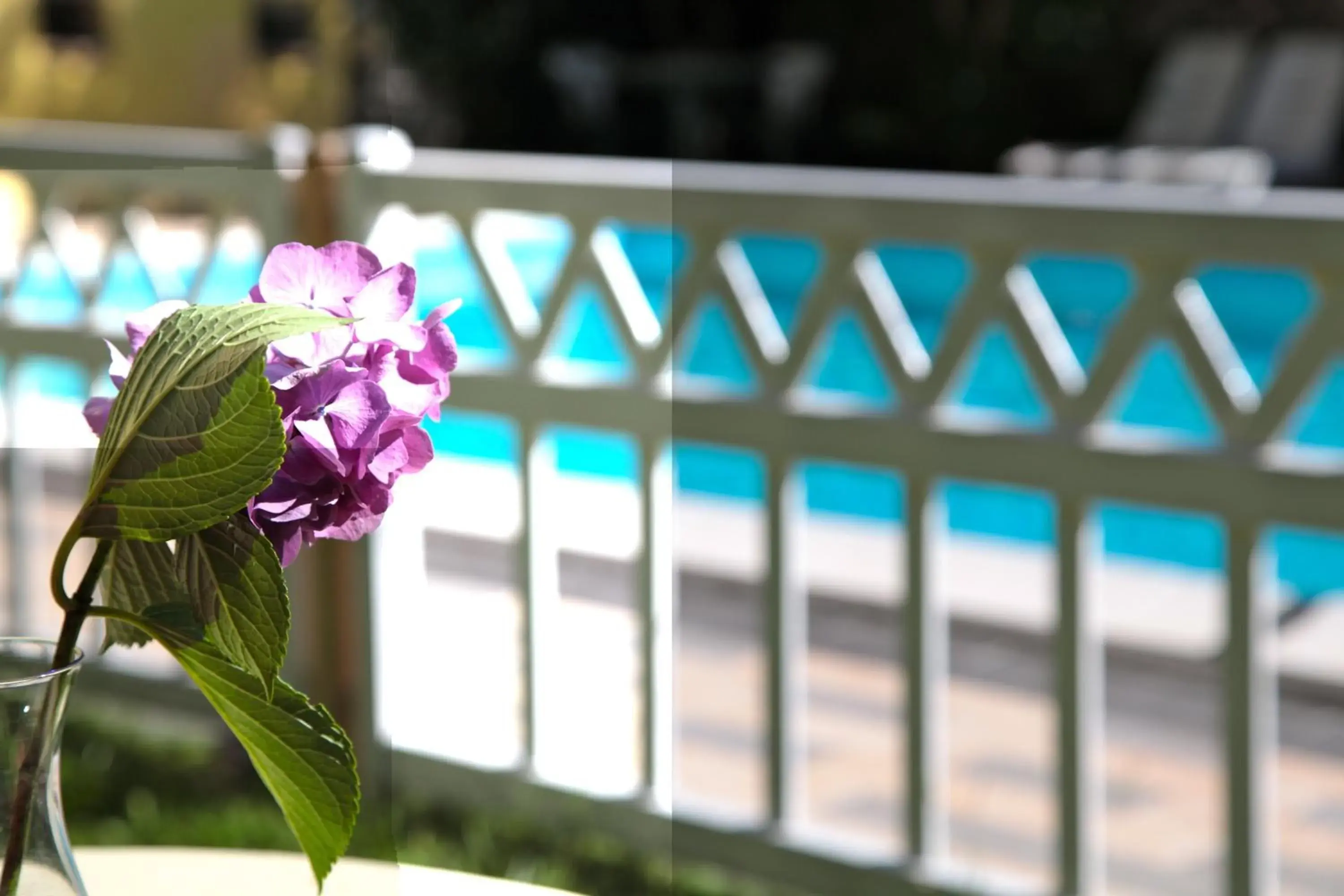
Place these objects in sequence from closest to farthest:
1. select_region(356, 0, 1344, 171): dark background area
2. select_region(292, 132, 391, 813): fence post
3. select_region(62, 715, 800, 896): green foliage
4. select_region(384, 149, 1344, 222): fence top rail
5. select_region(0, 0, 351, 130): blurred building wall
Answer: select_region(62, 715, 800, 896): green foliage → select_region(384, 149, 1344, 222): fence top rail → select_region(292, 132, 391, 813): fence post → select_region(356, 0, 1344, 171): dark background area → select_region(0, 0, 351, 130): blurred building wall

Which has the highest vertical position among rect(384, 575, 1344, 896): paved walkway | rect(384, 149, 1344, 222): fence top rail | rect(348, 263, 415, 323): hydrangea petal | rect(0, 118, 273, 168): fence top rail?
rect(0, 118, 273, 168): fence top rail

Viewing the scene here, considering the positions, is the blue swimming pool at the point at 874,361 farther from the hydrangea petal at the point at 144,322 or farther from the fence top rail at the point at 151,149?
the hydrangea petal at the point at 144,322

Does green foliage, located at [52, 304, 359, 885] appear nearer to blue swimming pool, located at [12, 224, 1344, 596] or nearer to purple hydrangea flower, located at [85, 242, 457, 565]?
purple hydrangea flower, located at [85, 242, 457, 565]

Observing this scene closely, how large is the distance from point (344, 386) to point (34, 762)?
0.45ft

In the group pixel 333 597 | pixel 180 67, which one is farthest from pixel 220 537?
pixel 180 67

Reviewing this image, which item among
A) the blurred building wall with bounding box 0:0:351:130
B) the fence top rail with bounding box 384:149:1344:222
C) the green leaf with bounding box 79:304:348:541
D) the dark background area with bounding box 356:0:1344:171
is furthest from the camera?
the blurred building wall with bounding box 0:0:351:130

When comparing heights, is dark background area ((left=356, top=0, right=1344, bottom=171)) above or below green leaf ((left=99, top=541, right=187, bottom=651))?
above

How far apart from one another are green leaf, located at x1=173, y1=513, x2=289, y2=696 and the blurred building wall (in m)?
14.1

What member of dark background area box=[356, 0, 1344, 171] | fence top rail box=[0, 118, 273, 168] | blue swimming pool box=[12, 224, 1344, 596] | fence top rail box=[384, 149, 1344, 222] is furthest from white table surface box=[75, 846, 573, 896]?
dark background area box=[356, 0, 1344, 171]

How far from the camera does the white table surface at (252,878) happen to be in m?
0.52

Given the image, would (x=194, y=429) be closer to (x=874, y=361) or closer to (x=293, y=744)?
(x=293, y=744)

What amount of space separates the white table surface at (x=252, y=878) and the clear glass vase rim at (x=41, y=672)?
114 millimetres

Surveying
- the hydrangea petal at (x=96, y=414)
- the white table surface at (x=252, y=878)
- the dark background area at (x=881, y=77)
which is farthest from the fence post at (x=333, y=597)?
the dark background area at (x=881, y=77)

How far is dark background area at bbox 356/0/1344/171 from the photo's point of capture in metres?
12.4
